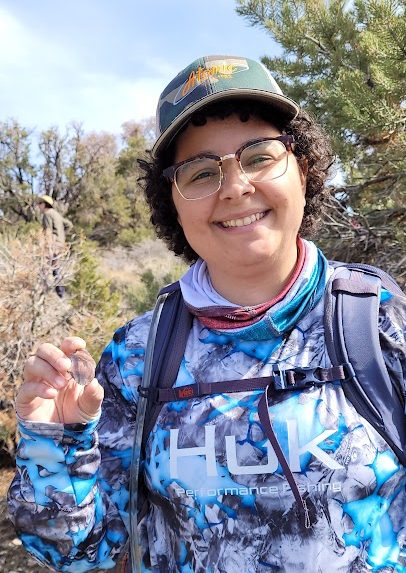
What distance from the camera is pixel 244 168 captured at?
1.26 metres

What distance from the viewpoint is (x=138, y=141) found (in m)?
24.9

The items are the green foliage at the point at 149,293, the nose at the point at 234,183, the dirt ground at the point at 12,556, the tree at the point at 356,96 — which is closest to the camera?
the nose at the point at 234,183

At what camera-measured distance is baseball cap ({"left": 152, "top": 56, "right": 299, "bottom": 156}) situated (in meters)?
1.26

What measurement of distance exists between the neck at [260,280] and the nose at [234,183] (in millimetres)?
178

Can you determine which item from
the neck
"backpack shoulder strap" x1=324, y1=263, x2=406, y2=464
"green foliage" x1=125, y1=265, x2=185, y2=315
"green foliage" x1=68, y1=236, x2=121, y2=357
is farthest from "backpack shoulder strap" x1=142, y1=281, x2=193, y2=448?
"green foliage" x1=125, y1=265, x2=185, y2=315

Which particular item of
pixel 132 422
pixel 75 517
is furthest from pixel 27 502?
pixel 132 422

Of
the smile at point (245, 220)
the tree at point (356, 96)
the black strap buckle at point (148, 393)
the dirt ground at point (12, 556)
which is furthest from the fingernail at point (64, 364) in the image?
the dirt ground at point (12, 556)

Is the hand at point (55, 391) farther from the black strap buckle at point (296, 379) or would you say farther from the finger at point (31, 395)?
the black strap buckle at point (296, 379)

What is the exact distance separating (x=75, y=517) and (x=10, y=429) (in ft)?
13.5

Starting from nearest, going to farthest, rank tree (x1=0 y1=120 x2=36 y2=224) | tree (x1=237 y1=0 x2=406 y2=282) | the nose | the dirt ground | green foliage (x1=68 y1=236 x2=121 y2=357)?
the nose, tree (x1=237 y1=0 x2=406 y2=282), the dirt ground, green foliage (x1=68 y1=236 x2=121 y2=357), tree (x1=0 y1=120 x2=36 y2=224)

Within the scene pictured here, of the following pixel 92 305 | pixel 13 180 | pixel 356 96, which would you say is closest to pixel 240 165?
pixel 356 96

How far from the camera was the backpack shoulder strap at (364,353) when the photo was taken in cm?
108

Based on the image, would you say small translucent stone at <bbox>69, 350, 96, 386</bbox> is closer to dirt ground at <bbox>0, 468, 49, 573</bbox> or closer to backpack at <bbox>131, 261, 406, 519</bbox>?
backpack at <bbox>131, 261, 406, 519</bbox>

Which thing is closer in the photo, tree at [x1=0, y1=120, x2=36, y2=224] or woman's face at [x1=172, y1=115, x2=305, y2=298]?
woman's face at [x1=172, y1=115, x2=305, y2=298]
